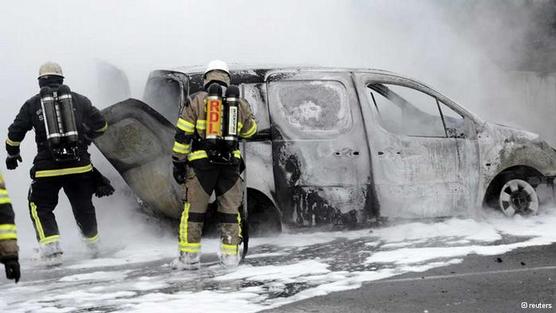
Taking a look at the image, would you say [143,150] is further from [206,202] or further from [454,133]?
[454,133]

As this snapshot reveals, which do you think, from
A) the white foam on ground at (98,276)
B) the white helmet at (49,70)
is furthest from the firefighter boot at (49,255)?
the white helmet at (49,70)

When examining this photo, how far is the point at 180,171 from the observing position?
5.51 meters

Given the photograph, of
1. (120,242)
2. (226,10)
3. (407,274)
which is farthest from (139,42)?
(407,274)

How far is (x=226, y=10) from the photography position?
10.6 m

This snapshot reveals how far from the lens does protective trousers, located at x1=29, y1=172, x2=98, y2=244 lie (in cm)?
591

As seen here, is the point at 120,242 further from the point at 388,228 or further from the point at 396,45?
the point at 396,45

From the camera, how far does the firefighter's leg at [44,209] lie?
5891 mm

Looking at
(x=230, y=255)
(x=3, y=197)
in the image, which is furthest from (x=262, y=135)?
(x=3, y=197)

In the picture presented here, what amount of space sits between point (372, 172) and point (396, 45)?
16.5ft

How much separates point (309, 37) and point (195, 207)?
606 cm

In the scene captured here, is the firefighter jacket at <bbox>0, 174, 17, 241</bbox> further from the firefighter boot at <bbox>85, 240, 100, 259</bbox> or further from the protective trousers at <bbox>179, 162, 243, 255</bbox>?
the firefighter boot at <bbox>85, 240, 100, 259</bbox>

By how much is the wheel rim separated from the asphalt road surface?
1.42 m

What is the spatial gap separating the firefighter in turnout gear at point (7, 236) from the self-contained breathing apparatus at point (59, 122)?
2.37 m

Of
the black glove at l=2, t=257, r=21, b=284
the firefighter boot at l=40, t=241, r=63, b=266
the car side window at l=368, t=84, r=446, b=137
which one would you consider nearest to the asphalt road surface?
the black glove at l=2, t=257, r=21, b=284
